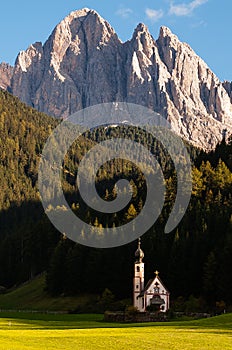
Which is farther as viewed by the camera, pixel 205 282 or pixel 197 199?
pixel 197 199

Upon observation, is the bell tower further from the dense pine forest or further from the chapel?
the dense pine forest

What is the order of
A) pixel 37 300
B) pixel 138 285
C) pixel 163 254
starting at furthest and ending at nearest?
1. pixel 37 300
2. pixel 163 254
3. pixel 138 285

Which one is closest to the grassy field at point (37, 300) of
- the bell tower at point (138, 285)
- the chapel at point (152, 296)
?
the bell tower at point (138, 285)

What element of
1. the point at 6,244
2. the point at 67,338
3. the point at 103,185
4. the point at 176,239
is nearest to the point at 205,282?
the point at 176,239

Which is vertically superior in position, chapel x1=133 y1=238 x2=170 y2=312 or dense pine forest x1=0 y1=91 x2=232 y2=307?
dense pine forest x1=0 y1=91 x2=232 y2=307

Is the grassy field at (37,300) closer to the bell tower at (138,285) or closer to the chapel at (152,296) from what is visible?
the bell tower at (138,285)

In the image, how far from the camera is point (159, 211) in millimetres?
101375

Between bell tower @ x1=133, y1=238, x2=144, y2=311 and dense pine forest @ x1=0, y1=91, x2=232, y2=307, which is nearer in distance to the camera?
bell tower @ x1=133, y1=238, x2=144, y2=311

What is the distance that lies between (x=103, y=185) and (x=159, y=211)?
310ft

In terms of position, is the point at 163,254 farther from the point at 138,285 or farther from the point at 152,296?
the point at 152,296

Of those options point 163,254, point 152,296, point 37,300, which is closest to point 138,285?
point 152,296

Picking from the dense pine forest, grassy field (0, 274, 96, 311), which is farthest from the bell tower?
grassy field (0, 274, 96, 311)

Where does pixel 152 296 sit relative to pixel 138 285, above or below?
below

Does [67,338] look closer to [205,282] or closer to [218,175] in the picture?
[205,282]
